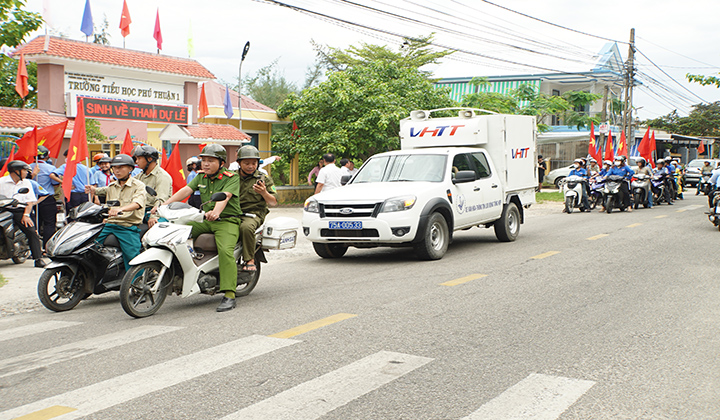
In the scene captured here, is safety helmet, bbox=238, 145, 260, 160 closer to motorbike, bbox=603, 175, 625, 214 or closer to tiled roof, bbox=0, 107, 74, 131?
tiled roof, bbox=0, 107, 74, 131

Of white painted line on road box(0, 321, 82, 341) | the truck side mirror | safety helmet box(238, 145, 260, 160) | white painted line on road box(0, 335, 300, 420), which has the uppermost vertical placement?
safety helmet box(238, 145, 260, 160)

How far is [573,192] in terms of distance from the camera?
2177 cm

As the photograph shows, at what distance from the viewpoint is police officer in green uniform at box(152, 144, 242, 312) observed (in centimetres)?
713

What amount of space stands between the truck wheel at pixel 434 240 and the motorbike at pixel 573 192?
38.5 feet

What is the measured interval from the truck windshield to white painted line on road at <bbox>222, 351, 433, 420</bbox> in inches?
257

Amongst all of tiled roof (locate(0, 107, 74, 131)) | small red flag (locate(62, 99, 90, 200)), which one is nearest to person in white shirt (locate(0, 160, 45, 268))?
small red flag (locate(62, 99, 90, 200))

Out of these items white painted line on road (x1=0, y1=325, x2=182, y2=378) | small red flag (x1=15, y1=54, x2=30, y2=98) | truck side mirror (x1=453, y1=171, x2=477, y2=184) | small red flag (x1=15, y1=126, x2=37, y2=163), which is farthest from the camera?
small red flag (x1=15, y1=54, x2=30, y2=98)

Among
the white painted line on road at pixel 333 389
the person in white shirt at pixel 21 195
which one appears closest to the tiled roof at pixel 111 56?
the person in white shirt at pixel 21 195

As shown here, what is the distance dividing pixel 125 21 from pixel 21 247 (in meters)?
12.7

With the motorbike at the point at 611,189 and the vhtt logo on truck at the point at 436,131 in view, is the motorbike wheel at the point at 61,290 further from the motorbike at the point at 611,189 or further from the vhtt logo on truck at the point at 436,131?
the motorbike at the point at 611,189

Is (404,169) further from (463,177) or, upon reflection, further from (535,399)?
(535,399)

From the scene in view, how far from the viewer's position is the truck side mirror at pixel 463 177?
1121 centimetres

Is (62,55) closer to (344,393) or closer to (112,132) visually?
(112,132)

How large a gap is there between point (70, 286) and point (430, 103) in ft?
68.4
